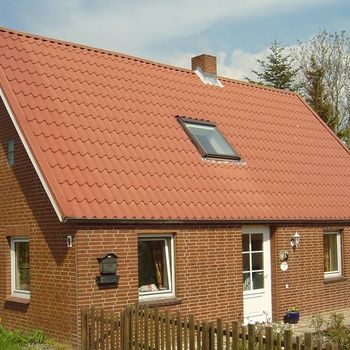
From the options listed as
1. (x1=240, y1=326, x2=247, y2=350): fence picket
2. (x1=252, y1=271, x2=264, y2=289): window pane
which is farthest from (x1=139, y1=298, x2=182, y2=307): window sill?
(x1=240, y1=326, x2=247, y2=350): fence picket

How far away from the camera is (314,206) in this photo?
50.1 ft

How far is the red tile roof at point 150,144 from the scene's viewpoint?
11617mm

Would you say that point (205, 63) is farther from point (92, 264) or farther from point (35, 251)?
point (92, 264)

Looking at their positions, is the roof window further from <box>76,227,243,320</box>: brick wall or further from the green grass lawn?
the green grass lawn

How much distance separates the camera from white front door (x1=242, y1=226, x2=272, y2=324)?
549 inches

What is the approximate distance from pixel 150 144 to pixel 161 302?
3.52m

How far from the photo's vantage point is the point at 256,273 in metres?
14.2

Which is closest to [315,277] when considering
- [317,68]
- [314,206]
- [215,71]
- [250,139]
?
[314,206]

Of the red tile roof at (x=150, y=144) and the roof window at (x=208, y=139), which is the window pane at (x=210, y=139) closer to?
the roof window at (x=208, y=139)

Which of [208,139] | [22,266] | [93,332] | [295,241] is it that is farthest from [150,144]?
[93,332]

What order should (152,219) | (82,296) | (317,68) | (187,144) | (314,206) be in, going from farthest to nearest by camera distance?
(317,68) → (314,206) → (187,144) → (152,219) → (82,296)

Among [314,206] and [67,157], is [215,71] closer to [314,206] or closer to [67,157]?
[314,206]

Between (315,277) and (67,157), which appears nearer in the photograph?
(67,157)

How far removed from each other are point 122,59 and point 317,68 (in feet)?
70.9
